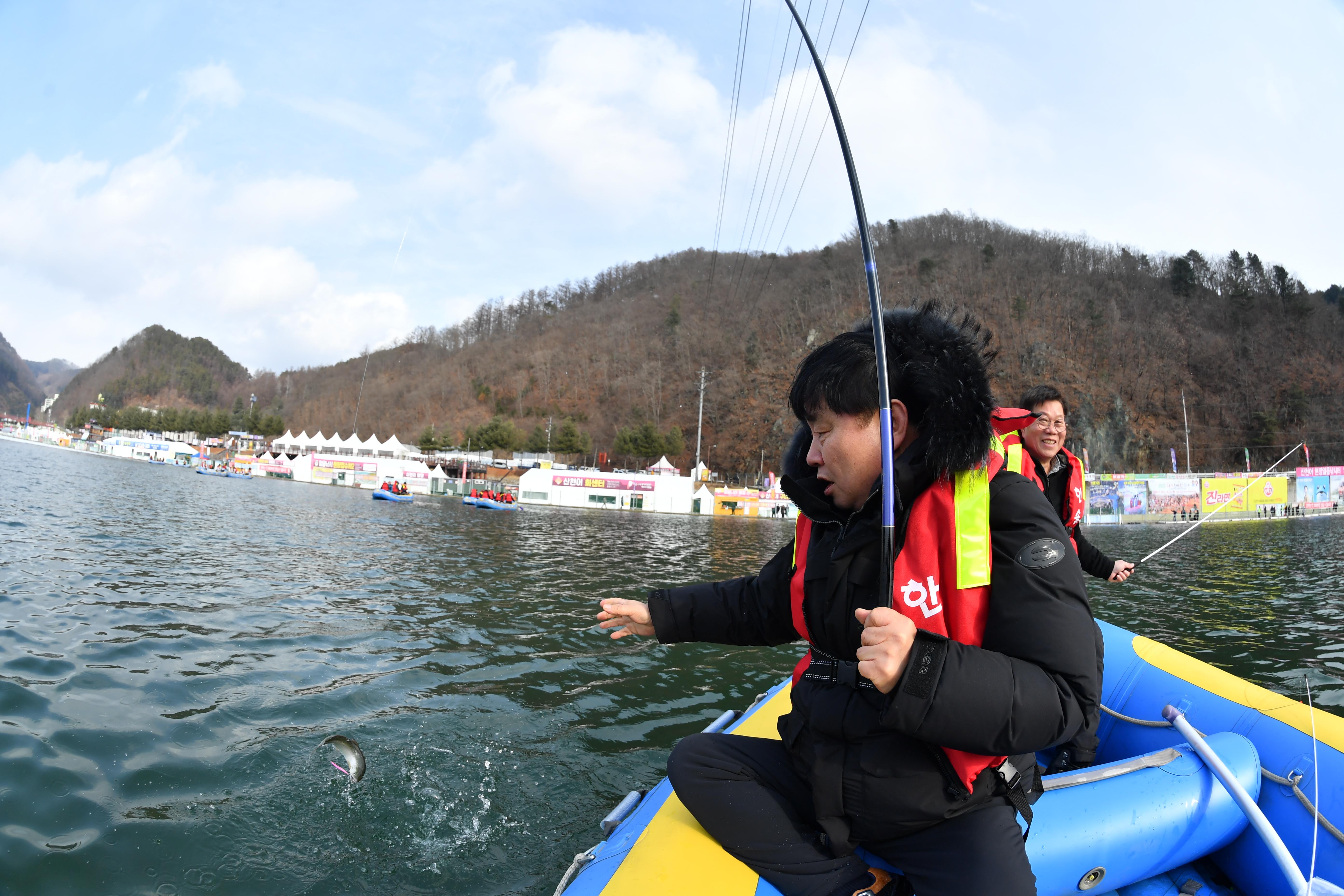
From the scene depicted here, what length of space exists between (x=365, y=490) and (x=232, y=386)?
151m

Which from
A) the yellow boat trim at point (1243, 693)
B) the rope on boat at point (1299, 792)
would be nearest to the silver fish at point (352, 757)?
the rope on boat at point (1299, 792)

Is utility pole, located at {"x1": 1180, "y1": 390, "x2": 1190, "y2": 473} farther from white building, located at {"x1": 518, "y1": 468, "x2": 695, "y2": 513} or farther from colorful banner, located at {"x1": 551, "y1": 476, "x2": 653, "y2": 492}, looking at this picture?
colorful banner, located at {"x1": 551, "y1": 476, "x2": 653, "y2": 492}

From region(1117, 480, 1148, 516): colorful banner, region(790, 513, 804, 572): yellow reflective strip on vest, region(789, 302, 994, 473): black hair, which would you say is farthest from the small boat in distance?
region(1117, 480, 1148, 516): colorful banner

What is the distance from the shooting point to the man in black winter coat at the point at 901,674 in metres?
1.37

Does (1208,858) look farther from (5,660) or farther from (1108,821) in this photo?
(5,660)

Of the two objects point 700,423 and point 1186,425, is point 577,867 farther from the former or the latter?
point 1186,425

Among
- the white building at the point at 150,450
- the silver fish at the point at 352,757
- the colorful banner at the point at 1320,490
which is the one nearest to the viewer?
the silver fish at the point at 352,757

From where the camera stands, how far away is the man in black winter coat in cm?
137

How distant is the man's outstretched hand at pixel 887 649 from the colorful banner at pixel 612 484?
140 feet

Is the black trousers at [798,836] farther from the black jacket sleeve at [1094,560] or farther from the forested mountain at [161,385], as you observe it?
the forested mountain at [161,385]

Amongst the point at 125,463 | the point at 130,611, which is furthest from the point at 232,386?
the point at 130,611

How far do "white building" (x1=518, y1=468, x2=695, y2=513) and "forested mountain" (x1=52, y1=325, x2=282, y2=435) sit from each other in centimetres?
8928

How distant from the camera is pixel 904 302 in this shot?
44000mm

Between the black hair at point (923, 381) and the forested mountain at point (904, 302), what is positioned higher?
the forested mountain at point (904, 302)
